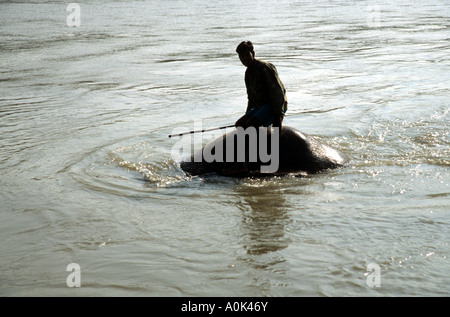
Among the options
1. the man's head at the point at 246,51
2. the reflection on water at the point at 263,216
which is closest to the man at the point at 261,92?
the man's head at the point at 246,51

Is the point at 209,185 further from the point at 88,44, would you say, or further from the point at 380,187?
the point at 88,44

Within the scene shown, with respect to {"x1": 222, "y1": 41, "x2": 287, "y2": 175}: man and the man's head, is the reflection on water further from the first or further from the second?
the man's head

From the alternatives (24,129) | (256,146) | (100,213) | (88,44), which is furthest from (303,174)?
(88,44)

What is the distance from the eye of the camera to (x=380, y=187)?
644 cm

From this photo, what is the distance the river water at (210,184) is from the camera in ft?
15.0

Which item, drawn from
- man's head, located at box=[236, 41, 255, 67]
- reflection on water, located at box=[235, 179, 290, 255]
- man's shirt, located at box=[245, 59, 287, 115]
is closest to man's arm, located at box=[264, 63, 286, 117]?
man's shirt, located at box=[245, 59, 287, 115]

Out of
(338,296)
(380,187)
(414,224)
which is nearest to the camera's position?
(338,296)

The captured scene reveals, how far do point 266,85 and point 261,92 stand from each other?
0.34 ft

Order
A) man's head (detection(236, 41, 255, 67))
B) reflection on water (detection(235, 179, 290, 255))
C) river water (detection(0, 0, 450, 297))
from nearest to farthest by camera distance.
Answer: river water (detection(0, 0, 450, 297)) < reflection on water (detection(235, 179, 290, 255)) < man's head (detection(236, 41, 255, 67))

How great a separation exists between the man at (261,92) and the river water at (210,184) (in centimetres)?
63

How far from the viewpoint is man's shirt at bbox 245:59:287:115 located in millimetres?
6363

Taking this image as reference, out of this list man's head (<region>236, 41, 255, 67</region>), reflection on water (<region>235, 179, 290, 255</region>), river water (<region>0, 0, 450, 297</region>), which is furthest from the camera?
man's head (<region>236, 41, 255, 67</region>)

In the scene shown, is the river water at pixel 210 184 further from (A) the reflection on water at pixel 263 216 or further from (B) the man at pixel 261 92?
(B) the man at pixel 261 92

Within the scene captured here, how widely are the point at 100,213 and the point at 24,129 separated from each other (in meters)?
3.90
